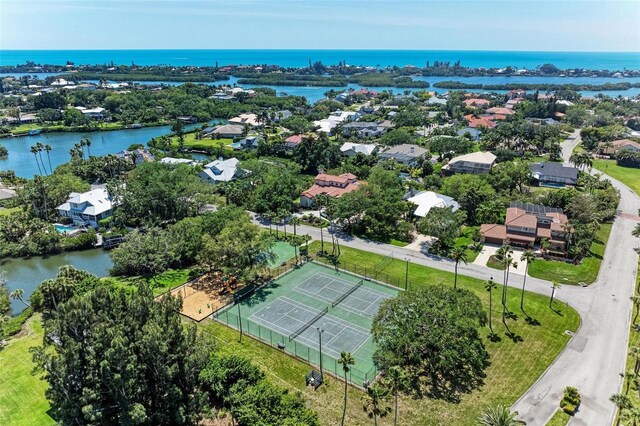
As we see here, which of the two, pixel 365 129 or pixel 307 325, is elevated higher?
pixel 365 129

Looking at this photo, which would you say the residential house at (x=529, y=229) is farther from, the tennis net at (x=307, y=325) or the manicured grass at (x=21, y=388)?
the manicured grass at (x=21, y=388)

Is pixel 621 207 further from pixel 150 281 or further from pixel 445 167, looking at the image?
pixel 150 281

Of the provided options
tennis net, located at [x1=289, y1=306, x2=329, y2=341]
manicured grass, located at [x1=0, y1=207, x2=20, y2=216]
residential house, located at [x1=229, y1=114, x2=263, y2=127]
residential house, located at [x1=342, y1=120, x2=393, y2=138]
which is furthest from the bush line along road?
residential house, located at [x1=229, y1=114, x2=263, y2=127]

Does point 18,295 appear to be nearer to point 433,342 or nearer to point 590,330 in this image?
point 433,342

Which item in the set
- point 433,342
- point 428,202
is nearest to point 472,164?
point 428,202

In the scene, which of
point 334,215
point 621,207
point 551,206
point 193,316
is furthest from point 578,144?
point 193,316

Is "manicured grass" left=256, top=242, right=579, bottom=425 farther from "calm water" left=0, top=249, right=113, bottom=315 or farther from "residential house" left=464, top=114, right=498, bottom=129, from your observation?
"residential house" left=464, top=114, right=498, bottom=129
